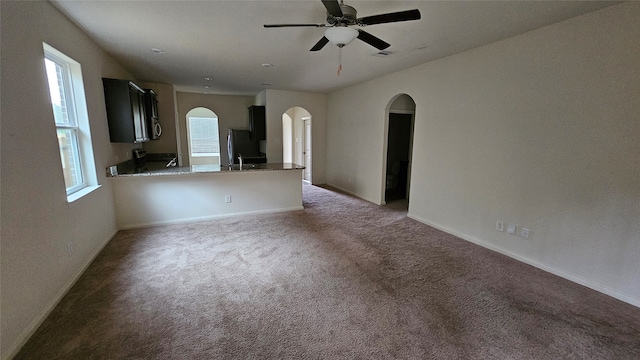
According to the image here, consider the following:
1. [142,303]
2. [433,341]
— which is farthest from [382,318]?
[142,303]

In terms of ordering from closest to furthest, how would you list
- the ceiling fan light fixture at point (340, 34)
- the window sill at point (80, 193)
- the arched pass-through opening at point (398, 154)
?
the ceiling fan light fixture at point (340, 34) < the window sill at point (80, 193) < the arched pass-through opening at point (398, 154)

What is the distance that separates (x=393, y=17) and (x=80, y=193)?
3.43 meters

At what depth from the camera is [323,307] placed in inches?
84.4

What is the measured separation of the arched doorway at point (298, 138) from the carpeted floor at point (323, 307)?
447 centimetres

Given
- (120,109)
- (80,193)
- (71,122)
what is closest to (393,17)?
(71,122)

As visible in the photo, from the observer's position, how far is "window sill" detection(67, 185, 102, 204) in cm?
251

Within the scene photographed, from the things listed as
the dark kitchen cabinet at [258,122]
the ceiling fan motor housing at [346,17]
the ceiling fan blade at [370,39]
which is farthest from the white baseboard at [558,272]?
the dark kitchen cabinet at [258,122]

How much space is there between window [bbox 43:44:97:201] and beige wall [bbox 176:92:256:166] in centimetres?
434

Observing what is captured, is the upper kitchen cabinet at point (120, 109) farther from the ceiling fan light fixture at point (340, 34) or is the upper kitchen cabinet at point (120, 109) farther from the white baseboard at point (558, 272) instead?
the white baseboard at point (558, 272)

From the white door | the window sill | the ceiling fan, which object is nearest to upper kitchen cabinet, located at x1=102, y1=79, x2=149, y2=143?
the window sill

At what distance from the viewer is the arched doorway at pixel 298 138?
7549 millimetres

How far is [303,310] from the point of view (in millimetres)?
2104

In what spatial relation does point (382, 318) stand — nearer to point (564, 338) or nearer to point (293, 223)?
point (564, 338)

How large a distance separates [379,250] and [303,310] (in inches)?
55.7
